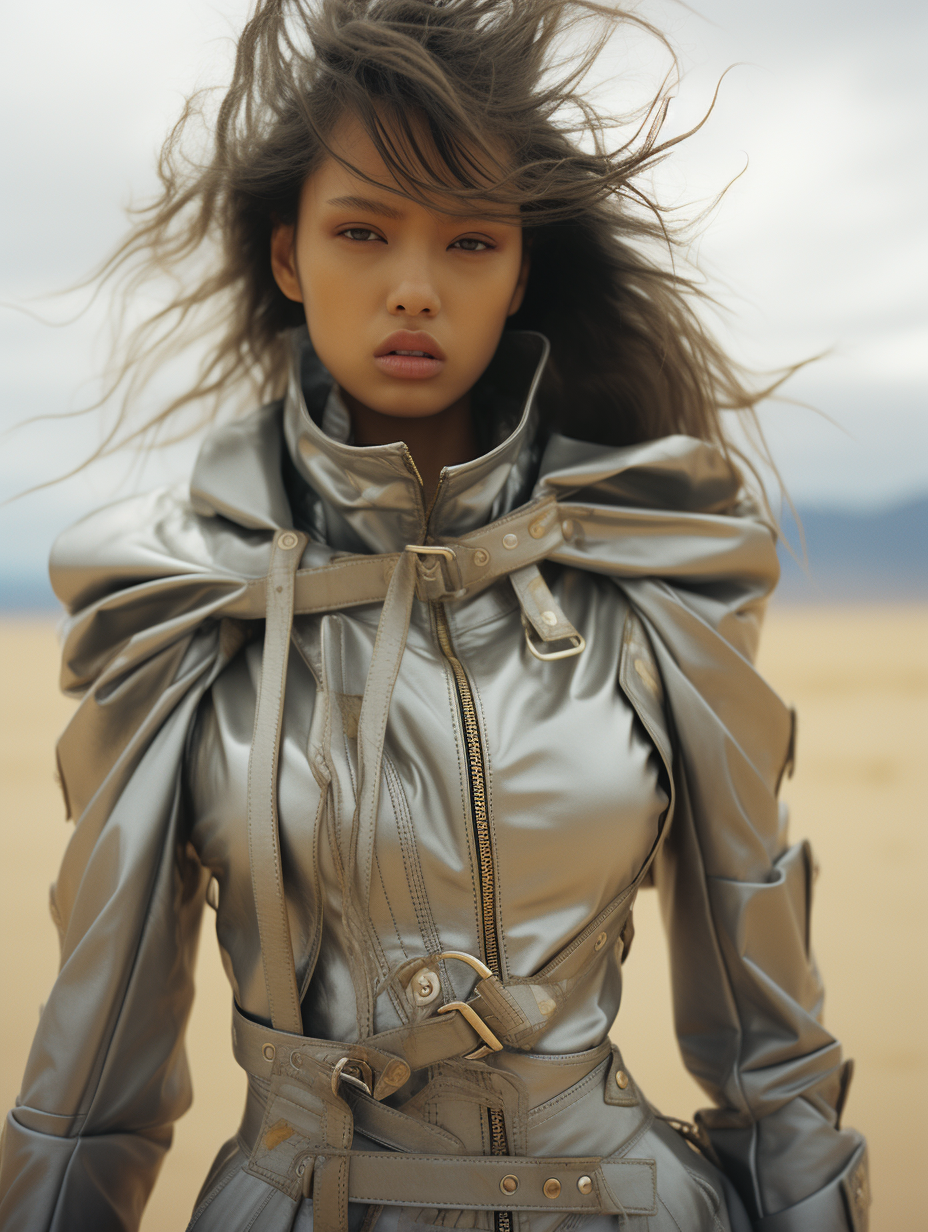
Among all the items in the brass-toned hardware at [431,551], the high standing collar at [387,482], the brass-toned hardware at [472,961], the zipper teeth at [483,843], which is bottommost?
the brass-toned hardware at [472,961]

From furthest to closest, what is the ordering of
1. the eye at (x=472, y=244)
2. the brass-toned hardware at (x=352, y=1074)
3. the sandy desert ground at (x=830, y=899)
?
the sandy desert ground at (x=830, y=899)
the eye at (x=472, y=244)
the brass-toned hardware at (x=352, y=1074)

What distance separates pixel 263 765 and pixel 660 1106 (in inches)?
56.8

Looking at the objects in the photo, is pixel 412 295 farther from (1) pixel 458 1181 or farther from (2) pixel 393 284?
(1) pixel 458 1181

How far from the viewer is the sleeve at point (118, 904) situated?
0.79 meters

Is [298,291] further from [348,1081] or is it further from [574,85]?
[348,1081]

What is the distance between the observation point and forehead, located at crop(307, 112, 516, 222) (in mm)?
792

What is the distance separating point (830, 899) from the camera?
2.23 m

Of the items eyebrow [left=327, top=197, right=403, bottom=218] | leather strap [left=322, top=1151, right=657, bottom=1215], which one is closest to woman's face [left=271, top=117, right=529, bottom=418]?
eyebrow [left=327, top=197, right=403, bottom=218]

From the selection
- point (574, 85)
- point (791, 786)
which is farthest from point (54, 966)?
point (791, 786)

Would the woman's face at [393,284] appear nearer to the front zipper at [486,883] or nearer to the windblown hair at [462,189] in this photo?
the windblown hair at [462,189]

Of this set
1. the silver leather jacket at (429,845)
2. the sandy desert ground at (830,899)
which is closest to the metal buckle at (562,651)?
the silver leather jacket at (429,845)

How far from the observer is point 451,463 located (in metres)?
0.94

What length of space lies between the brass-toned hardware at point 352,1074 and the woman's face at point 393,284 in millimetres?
481

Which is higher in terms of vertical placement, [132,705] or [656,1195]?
[132,705]
